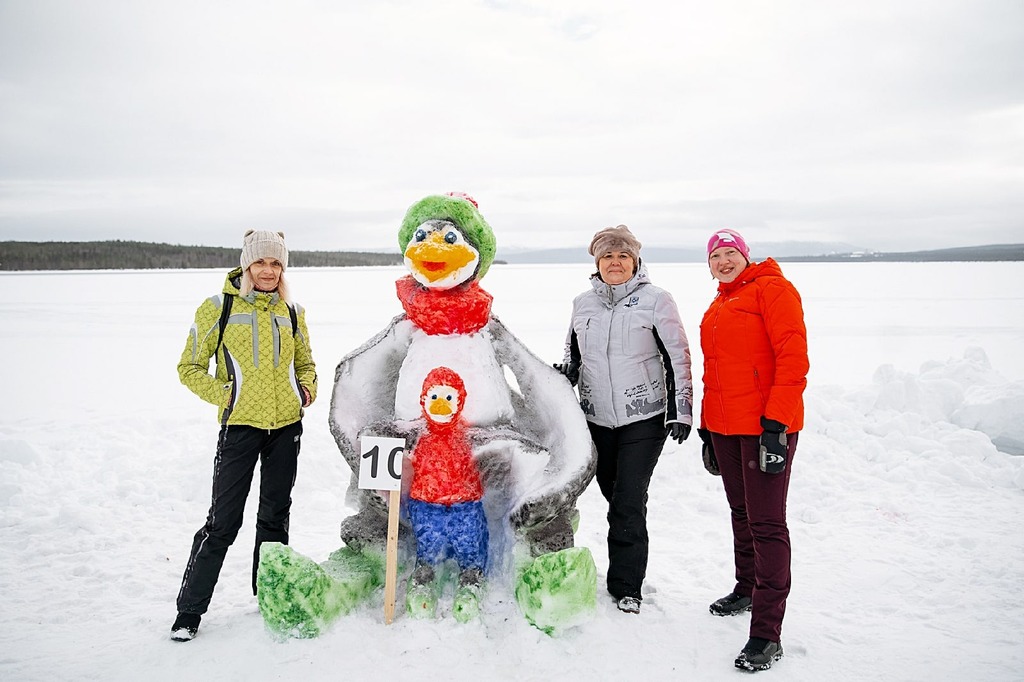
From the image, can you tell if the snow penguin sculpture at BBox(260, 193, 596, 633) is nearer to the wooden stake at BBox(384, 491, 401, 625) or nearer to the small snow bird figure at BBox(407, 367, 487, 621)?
the small snow bird figure at BBox(407, 367, 487, 621)

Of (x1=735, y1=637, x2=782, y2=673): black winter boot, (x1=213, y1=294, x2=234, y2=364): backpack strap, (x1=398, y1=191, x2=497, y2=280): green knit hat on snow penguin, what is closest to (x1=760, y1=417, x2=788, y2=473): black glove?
(x1=735, y1=637, x2=782, y2=673): black winter boot

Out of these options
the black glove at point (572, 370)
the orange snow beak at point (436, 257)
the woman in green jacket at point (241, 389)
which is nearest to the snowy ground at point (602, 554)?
the woman in green jacket at point (241, 389)

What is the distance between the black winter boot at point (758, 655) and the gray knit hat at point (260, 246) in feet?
9.56

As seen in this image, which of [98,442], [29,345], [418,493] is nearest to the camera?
[418,493]

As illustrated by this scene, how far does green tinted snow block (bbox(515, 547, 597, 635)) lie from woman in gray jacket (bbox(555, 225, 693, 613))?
52 cm

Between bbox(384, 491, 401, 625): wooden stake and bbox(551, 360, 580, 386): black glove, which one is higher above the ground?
bbox(551, 360, 580, 386): black glove

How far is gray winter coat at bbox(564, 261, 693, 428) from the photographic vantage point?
11.6 feet

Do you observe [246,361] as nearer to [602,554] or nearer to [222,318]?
[222,318]

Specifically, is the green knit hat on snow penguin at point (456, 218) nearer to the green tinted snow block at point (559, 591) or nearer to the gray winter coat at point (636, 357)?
the gray winter coat at point (636, 357)

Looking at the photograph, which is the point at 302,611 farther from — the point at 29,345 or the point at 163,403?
the point at 29,345

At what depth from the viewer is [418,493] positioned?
3.38 metres

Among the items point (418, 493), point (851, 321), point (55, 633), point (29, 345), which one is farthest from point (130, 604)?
point (851, 321)

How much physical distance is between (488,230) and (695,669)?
230cm

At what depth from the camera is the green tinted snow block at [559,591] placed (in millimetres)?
3078
